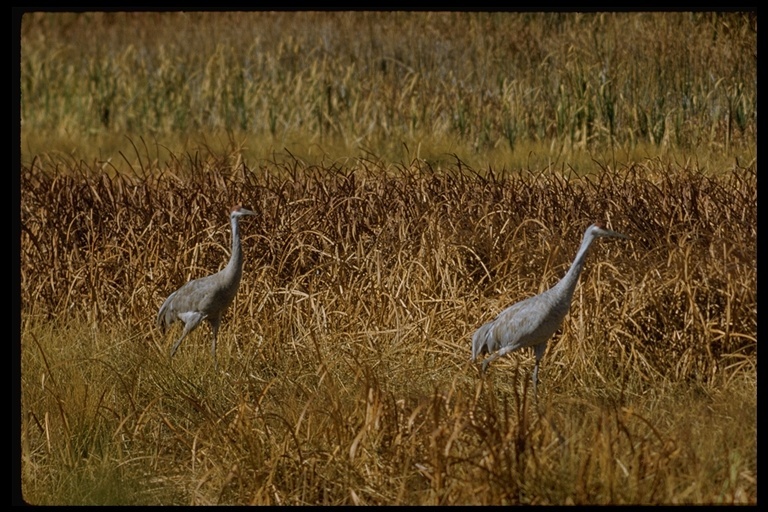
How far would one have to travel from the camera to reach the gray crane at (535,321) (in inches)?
140

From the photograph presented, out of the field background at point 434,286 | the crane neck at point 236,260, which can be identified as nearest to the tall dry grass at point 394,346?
the field background at point 434,286

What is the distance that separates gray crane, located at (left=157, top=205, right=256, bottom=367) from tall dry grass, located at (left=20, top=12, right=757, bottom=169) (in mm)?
1650

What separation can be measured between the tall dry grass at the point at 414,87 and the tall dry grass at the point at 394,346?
0.38 metres

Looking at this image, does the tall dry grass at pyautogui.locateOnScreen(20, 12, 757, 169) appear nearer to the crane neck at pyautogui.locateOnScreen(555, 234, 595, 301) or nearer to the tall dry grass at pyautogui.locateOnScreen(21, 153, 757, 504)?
the tall dry grass at pyautogui.locateOnScreen(21, 153, 757, 504)

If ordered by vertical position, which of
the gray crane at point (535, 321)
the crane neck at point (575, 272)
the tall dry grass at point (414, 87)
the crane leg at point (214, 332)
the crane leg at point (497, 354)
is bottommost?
the crane leg at point (214, 332)

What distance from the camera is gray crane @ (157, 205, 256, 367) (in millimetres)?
4117

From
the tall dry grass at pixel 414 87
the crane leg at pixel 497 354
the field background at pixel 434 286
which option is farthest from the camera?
the tall dry grass at pixel 414 87

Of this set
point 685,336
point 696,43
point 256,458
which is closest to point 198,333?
point 256,458

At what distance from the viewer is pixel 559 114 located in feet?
19.0

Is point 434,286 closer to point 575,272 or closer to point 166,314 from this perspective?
point 575,272

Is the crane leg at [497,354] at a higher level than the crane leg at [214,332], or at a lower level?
higher

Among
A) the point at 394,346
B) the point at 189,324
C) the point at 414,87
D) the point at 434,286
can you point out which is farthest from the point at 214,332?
the point at 414,87

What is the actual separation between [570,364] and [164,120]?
16.2 feet

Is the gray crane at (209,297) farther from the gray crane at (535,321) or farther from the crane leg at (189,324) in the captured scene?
the gray crane at (535,321)
